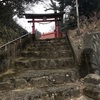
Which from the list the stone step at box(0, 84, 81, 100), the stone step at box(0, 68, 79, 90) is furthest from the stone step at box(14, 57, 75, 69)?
the stone step at box(0, 84, 81, 100)

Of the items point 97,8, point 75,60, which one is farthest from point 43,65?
point 97,8

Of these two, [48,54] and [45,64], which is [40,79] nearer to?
[45,64]

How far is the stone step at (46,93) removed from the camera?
335cm

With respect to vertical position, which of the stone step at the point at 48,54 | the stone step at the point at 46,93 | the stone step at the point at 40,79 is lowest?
the stone step at the point at 46,93

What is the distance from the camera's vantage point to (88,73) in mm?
4371

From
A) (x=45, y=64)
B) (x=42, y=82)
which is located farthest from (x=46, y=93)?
(x=45, y=64)

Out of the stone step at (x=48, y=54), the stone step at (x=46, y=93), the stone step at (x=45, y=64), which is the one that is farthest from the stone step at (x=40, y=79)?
the stone step at (x=48, y=54)

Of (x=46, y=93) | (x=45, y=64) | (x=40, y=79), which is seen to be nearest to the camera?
(x=46, y=93)

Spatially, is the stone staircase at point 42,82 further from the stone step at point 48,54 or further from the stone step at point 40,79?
the stone step at point 48,54

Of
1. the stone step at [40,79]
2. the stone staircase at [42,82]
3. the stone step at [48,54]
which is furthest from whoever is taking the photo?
the stone step at [48,54]

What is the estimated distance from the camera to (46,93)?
3.50 metres

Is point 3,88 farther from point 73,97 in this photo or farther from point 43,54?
point 43,54

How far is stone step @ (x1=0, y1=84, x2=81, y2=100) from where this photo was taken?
11.0 ft

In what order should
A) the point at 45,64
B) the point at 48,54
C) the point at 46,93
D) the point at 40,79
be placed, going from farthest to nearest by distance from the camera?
the point at 48,54 → the point at 45,64 → the point at 40,79 → the point at 46,93
